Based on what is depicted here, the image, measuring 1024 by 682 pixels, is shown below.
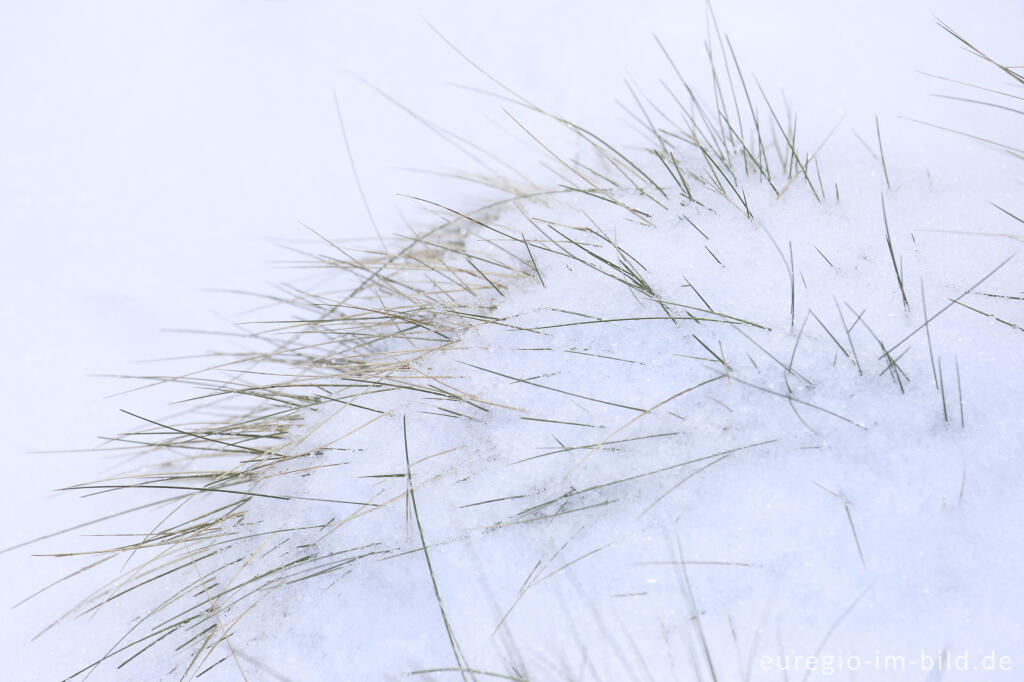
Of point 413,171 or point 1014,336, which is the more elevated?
point 413,171

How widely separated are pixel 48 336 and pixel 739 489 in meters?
1.60

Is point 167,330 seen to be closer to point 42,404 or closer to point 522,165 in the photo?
point 42,404

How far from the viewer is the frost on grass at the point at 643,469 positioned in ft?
3.11

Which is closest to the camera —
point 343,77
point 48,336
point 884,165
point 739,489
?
point 739,489

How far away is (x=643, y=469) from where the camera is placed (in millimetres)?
1058

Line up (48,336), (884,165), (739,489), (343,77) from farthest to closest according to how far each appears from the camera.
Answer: (343,77), (48,336), (884,165), (739,489)

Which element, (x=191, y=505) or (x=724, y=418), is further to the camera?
(x=191, y=505)

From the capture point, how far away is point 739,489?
1.01 m

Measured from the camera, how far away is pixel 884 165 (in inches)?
49.2

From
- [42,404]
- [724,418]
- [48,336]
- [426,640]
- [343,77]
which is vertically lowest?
[426,640]

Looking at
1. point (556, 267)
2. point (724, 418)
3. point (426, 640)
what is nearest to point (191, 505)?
point (426, 640)

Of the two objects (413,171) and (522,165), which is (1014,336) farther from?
(413,171)

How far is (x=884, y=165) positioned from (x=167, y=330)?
1505 mm

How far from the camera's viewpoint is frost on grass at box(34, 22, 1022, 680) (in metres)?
0.95
